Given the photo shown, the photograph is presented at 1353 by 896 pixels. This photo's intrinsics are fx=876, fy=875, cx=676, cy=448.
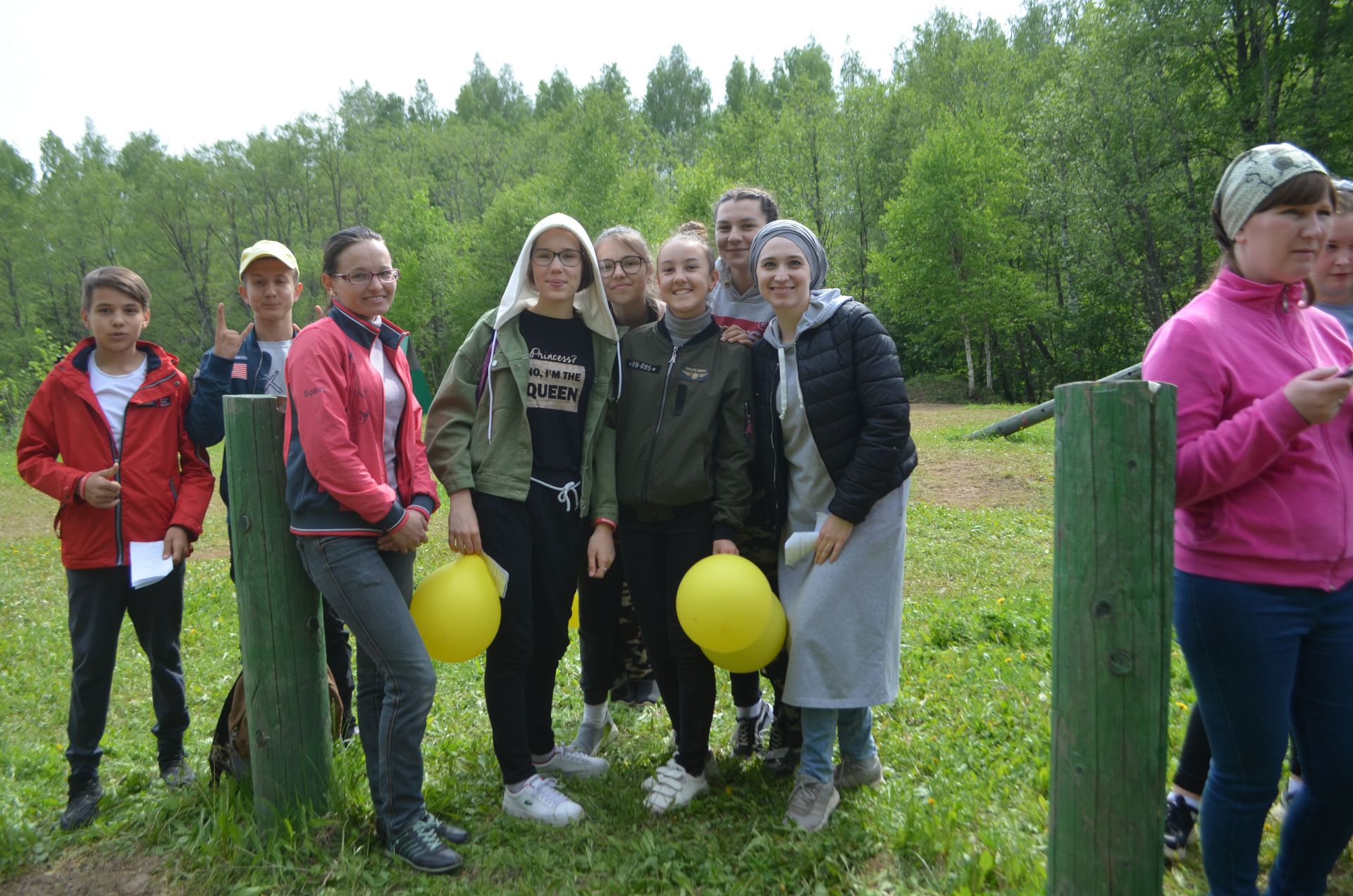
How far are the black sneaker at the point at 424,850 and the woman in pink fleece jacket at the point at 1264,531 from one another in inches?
98.8

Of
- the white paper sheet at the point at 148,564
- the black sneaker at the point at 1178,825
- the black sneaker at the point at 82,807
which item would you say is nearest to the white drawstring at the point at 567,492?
the white paper sheet at the point at 148,564

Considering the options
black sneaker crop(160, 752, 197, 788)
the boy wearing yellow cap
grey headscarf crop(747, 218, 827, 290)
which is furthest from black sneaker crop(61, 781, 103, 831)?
grey headscarf crop(747, 218, 827, 290)

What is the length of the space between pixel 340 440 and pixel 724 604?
1500mm

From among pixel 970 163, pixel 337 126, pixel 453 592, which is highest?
pixel 337 126

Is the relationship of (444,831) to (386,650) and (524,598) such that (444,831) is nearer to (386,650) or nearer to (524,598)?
(386,650)

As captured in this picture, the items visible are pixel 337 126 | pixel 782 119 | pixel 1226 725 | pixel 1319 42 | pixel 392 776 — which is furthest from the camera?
pixel 337 126

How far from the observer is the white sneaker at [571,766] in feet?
13.4

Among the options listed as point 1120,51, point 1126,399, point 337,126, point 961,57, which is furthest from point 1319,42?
point 337,126

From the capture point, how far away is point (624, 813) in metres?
3.68

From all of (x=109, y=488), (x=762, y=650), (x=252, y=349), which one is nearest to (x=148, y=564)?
(x=109, y=488)

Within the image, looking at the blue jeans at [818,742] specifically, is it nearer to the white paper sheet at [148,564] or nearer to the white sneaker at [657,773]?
the white sneaker at [657,773]

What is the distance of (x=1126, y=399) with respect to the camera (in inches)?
85.7

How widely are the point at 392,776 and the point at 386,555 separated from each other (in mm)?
823

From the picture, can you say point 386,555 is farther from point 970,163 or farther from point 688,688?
point 970,163
